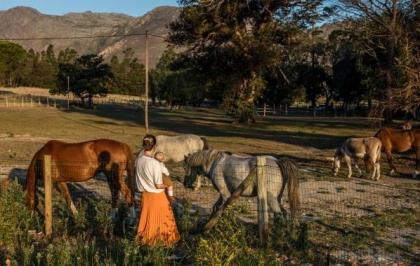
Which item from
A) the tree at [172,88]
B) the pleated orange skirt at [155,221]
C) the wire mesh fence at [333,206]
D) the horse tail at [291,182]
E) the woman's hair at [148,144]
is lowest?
the wire mesh fence at [333,206]

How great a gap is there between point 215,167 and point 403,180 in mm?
9272

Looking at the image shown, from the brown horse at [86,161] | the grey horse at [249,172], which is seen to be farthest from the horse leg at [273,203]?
the brown horse at [86,161]

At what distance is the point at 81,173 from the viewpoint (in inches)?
448

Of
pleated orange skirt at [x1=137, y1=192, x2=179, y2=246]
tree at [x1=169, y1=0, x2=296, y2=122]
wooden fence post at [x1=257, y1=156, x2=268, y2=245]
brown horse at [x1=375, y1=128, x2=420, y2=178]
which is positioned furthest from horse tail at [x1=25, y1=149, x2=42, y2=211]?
tree at [x1=169, y1=0, x2=296, y2=122]

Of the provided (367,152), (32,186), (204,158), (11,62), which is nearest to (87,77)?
(11,62)

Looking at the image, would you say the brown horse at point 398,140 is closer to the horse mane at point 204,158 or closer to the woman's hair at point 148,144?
the horse mane at point 204,158

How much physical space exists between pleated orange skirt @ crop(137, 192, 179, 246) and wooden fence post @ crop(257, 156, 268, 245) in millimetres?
1386

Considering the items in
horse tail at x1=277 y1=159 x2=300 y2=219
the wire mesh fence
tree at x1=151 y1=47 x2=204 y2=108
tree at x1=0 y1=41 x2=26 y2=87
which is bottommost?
the wire mesh fence

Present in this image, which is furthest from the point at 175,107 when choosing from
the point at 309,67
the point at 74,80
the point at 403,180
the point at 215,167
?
the point at 215,167

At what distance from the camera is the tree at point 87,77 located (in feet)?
274

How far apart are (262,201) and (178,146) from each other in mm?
8082

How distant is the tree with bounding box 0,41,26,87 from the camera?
108m

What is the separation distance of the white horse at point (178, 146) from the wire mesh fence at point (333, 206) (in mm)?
650

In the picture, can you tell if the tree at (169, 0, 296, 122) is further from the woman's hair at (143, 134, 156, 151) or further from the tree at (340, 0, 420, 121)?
the woman's hair at (143, 134, 156, 151)
